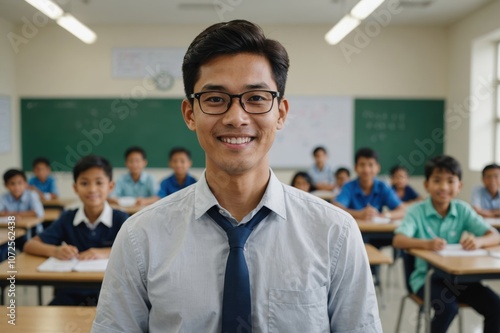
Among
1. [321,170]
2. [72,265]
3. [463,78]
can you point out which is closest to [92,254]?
[72,265]

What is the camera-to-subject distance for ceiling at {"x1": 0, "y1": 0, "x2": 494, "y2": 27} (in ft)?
19.6

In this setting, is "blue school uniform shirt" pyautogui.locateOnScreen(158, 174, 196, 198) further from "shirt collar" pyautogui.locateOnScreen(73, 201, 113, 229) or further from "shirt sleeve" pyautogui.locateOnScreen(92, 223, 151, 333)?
"shirt sleeve" pyautogui.locateOnScreen(92, 223, 151, 333)

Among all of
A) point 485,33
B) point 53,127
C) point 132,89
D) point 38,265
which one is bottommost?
point 38,265

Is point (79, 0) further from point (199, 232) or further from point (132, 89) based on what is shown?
point (199, 232)

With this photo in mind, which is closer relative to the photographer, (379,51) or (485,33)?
(485,33)

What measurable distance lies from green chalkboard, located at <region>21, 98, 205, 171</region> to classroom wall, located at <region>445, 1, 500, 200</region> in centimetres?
389

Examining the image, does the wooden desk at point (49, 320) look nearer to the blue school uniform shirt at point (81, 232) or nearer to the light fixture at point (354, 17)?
the blue school uniform shirt at point (81, 232)

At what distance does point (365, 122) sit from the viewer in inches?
283

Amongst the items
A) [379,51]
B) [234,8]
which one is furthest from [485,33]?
[234,8]

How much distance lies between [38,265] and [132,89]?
505 centimetres

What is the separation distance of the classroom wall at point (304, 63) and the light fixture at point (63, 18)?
0.42 metres

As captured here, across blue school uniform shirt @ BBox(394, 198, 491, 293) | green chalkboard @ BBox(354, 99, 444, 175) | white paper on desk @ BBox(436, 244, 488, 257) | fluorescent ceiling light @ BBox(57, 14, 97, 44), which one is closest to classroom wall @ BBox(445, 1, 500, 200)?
green chalkboard @ BBox(354, 99, 444, 175)

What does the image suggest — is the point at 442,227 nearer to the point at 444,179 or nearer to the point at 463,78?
the point at 444,179

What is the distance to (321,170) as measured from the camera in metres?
6.77
